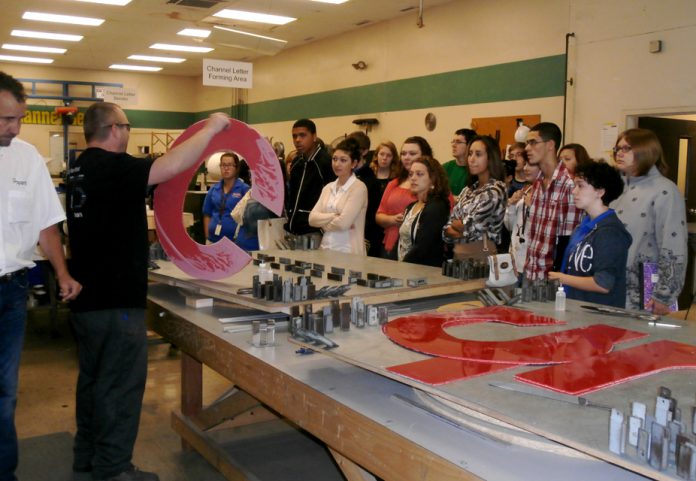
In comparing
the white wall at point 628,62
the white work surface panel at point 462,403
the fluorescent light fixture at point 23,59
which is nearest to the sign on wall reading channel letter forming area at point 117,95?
the fluorescent light fixture at point 23,59

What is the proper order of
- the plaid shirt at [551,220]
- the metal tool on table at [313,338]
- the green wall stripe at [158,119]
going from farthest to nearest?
the green wall stripe at [158,119] < the plaid shirt at [551,220] < the metal tool on table at [313,338]

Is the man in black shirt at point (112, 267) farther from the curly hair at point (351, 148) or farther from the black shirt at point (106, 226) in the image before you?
the curly hair at point (351, 148)

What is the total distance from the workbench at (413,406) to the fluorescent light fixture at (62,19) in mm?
8402

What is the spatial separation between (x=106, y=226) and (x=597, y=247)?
190cm

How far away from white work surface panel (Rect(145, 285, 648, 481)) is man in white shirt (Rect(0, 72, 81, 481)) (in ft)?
3.34

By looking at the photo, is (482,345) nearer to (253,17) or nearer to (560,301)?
(560,301)

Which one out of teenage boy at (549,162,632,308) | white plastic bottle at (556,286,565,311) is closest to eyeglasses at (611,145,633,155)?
teenage boy at (549,162,632,308)

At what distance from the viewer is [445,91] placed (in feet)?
27.6

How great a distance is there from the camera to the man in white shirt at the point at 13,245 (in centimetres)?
247

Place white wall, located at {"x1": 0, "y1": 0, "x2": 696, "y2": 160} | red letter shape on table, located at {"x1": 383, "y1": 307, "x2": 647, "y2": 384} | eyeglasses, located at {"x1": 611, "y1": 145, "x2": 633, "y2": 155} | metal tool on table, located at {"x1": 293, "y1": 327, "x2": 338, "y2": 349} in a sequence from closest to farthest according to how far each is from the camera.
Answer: red letter shape on table, located at {"x1": 383, "y1": 307, "x2": 647, "y2": 384}, metal tool on table, located at {"x1": 293, "y1": 327, "x2": 338, "y2": 349}, eyeglasses, located at {"x1": 611, "y1": 145, "x2": 633, "y2": 155}, white wall, located at {"x1": 0, "y1": 0, "x2": 696, "y2": 160}

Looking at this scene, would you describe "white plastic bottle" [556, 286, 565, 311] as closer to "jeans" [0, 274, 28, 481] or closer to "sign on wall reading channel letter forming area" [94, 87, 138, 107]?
"jeans" [0, 274, 28, 481]

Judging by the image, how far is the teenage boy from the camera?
8.64 ft

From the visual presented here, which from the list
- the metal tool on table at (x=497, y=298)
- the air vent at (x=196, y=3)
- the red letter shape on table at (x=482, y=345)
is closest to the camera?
the red letter shape on table at (x=482, y=345)

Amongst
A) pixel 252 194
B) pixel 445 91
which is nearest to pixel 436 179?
pixel 252 194
